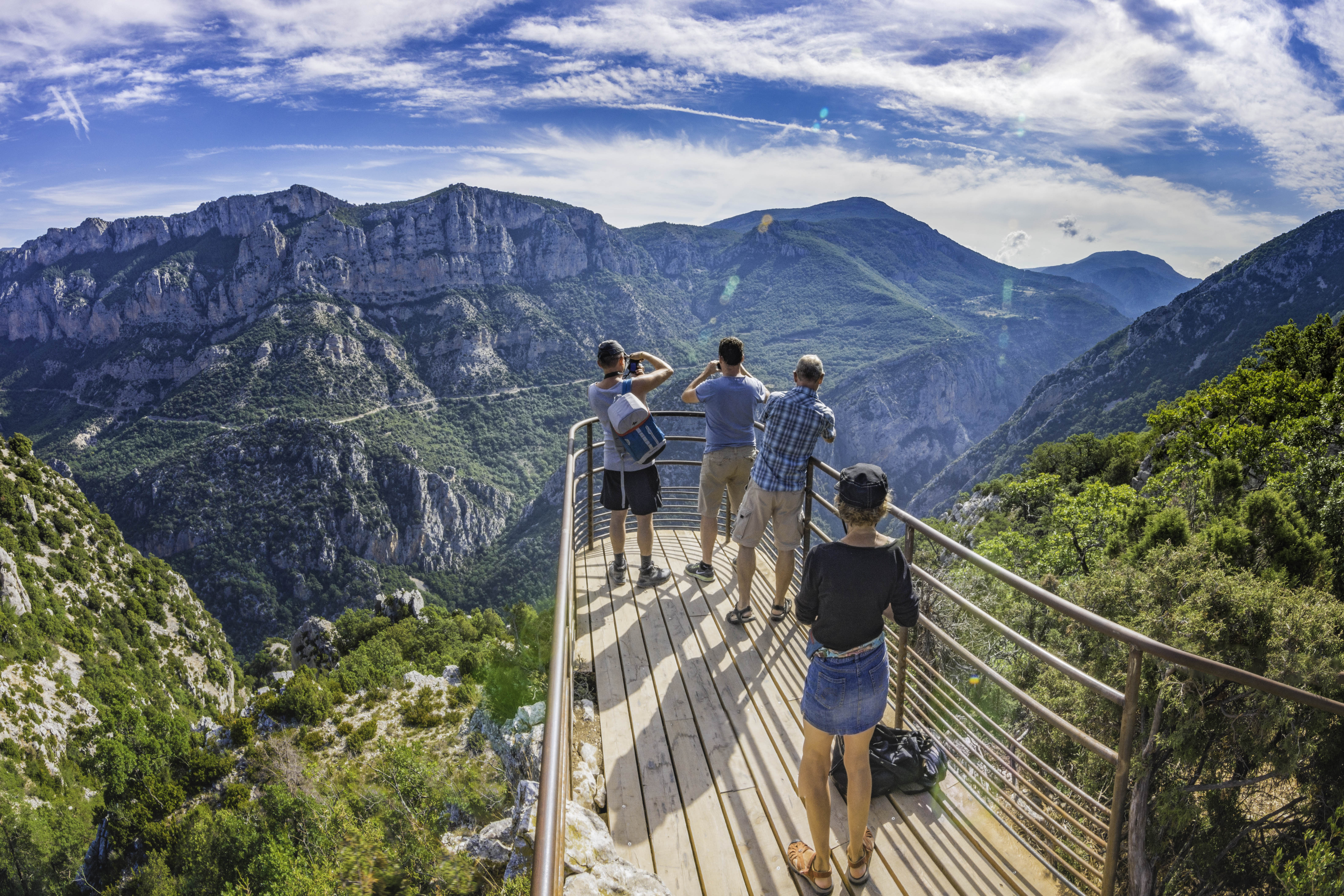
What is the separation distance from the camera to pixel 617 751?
3.58 meters

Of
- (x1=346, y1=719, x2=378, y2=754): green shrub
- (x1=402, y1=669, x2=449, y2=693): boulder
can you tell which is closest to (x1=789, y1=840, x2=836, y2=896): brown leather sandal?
(x1=346, y1=719, x2=378, y2=754): green shrub

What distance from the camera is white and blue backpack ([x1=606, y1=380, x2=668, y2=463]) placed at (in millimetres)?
4855

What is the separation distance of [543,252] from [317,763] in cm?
13423

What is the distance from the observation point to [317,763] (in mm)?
11664

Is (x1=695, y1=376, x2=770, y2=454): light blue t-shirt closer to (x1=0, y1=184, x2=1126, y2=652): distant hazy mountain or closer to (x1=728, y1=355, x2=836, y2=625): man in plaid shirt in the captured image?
(x1=728, y1=355, x2=836, y2=625): man in plaid shirt

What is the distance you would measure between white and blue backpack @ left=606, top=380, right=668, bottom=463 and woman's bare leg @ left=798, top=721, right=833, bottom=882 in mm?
→ 2872

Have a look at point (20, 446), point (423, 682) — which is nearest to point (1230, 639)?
point (423, 682)

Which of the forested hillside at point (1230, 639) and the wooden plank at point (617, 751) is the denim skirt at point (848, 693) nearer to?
the wooden plank at point (617, 751)

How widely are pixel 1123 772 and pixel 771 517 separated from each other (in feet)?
9.29

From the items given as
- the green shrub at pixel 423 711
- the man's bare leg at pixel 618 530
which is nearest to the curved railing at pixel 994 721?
the man's bare leg at pixel 618 530

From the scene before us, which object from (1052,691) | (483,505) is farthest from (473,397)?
(1052,691)

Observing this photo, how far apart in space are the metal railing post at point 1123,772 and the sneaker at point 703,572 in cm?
391

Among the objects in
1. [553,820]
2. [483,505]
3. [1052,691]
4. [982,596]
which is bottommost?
[483,505]

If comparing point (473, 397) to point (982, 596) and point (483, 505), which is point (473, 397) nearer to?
point (483, 505)
